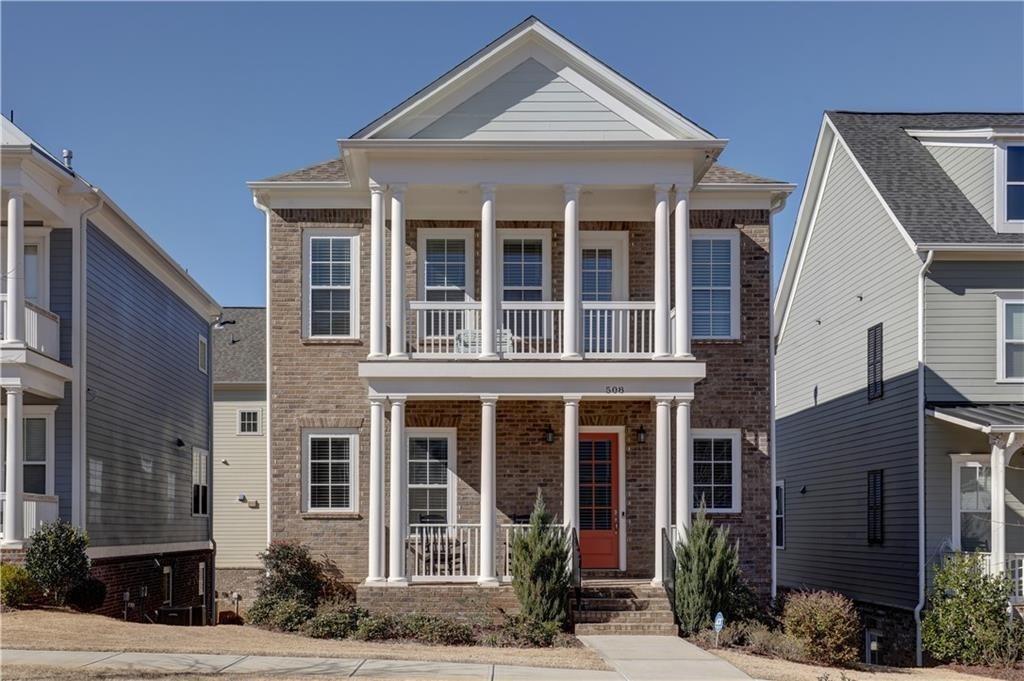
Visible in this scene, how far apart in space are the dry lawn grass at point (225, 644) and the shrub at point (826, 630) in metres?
2.75

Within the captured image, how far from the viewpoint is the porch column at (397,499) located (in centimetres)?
1809

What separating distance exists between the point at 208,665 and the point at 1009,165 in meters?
15.9

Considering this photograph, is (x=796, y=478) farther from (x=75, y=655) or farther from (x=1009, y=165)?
(x=75, y=655)

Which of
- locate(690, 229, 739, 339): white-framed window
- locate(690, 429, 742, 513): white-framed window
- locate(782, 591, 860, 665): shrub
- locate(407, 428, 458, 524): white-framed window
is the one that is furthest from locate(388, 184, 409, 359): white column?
locate(782, 591, 860, 665): shrub

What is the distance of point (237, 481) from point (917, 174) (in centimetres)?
2341

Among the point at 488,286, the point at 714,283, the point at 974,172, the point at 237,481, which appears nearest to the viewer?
the point at 488,286

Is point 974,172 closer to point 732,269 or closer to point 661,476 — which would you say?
point 732,269

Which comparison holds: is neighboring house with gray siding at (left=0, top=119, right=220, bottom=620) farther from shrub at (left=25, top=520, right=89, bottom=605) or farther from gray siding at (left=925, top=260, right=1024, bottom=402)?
gray siding at (left=925, top=260, right=1024, bottom=402)

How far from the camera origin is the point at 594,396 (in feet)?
61.1

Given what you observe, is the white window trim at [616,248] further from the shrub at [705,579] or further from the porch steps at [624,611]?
the porch steps at [624,611]

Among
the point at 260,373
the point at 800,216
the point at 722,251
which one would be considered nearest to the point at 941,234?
the point at 722,251

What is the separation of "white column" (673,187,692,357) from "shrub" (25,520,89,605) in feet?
31.3

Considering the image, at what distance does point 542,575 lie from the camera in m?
16.9

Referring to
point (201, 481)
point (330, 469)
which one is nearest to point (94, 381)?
point (330, 469)
